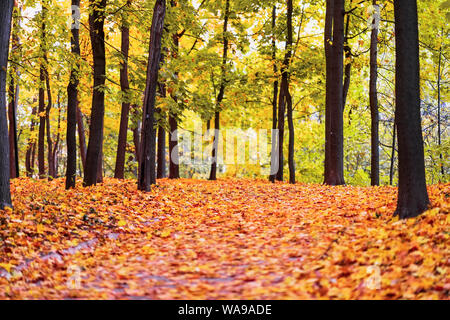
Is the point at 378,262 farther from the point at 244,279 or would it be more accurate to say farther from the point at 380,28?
the point at 380,28

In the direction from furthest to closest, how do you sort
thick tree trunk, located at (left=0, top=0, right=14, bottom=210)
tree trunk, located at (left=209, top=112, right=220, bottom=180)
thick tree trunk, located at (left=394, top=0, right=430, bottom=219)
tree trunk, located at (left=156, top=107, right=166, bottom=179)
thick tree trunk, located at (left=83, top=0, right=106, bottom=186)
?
tree trunk, located at (left=209, top=112, right=220, bottom=180) < tree trunk, located at (left=156, top=107, right=166, bottom=179) < thick tree trunk, located at (left=83, top=0, right=106, bottom=186) < thick tree trunk, located at (left=0, top=0, right=14, bottom=210) < thick tree trunk, located at (left=394, top=0, right=430, bottom=219)

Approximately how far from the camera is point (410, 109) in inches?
281

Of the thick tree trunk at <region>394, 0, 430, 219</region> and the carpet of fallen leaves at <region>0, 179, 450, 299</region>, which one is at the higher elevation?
the thick tree trunk at <region>394, 0, 430, 219</region>

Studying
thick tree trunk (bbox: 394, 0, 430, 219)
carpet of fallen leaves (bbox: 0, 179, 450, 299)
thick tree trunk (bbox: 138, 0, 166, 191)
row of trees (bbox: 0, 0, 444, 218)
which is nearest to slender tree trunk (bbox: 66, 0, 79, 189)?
row of trees (bbox: 0, 0, 444, 218)

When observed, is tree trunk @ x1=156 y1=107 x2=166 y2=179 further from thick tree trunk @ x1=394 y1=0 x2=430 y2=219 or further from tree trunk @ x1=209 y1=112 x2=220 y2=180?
thick tree trunk @ x1=394 y1=0 x2=430 y2=219

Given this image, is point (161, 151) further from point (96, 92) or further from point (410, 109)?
point (410, 109)

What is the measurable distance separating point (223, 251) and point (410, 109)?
4.09 meters

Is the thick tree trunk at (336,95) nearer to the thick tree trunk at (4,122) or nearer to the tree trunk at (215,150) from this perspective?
the tree trunk at (215,150)

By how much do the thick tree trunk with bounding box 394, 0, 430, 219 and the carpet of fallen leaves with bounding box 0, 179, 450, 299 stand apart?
16.9 inches

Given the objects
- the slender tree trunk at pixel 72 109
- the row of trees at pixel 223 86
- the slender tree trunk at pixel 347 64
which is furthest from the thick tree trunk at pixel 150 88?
the slender tree trunk at pixel 347 64

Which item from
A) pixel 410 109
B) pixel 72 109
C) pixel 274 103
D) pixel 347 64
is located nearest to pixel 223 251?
pixel 410 109

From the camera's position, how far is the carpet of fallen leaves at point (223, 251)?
190 inches

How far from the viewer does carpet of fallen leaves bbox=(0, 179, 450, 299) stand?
15.9 ft
